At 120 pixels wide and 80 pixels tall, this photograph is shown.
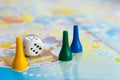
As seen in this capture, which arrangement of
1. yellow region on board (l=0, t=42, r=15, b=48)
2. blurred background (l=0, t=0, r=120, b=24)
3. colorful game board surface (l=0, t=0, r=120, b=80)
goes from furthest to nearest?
blurred background (l=0, t=0, r=120, b=24) → yellow region on board (l=0, t=42, r=15, b=48) → colorful game board surface (l=0, t=0, r=120, b=80)

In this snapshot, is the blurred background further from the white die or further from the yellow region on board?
the white die

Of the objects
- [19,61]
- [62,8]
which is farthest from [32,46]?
[62,8]

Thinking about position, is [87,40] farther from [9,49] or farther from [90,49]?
[9,49]

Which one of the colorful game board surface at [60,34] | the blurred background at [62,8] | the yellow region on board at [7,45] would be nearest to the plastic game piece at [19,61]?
the colorful game board surface at [60,34]

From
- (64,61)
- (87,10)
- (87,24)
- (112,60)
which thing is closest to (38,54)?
(64,61)

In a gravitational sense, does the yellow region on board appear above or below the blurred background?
below

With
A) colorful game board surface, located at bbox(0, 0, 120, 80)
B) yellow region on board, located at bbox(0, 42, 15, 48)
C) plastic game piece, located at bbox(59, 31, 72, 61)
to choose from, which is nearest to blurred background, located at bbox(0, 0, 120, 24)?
colorful game board surface, located at bbox(0, 0, 120, 80)

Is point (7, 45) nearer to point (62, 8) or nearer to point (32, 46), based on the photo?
point (32, 46)
